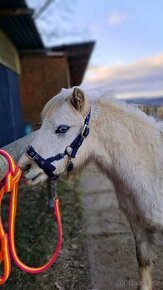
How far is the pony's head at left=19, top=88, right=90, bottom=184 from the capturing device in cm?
288

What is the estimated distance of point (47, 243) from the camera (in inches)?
190

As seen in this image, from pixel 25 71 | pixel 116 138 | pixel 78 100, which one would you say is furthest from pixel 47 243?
pixel 25 71

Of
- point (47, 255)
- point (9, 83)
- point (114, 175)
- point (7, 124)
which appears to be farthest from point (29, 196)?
point (114, 175)

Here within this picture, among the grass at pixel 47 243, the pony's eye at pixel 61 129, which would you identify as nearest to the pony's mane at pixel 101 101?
the pony's eye at pixel 61 129

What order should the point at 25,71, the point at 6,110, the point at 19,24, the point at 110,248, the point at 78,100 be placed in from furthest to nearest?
1. the point at 25,71
2. the point at 19,24
3. the point at 6,110
4. the point at 110,248
5. the point at 78,100

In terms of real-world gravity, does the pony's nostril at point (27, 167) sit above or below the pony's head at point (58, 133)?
below

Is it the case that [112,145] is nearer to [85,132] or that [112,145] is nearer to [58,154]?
[85,132]

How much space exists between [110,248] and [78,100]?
8.06 feet

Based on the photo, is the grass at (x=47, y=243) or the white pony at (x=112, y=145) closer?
the white pony at (x=112, y=145)

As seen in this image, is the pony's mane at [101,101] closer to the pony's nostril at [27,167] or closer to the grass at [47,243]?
the pony's nostril at [27,167]

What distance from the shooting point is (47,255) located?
450 cm

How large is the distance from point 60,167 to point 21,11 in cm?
345

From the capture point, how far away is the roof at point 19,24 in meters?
5.68

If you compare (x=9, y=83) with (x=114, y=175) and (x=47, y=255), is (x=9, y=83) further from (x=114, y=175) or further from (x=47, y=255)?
(x=114, y=175)
